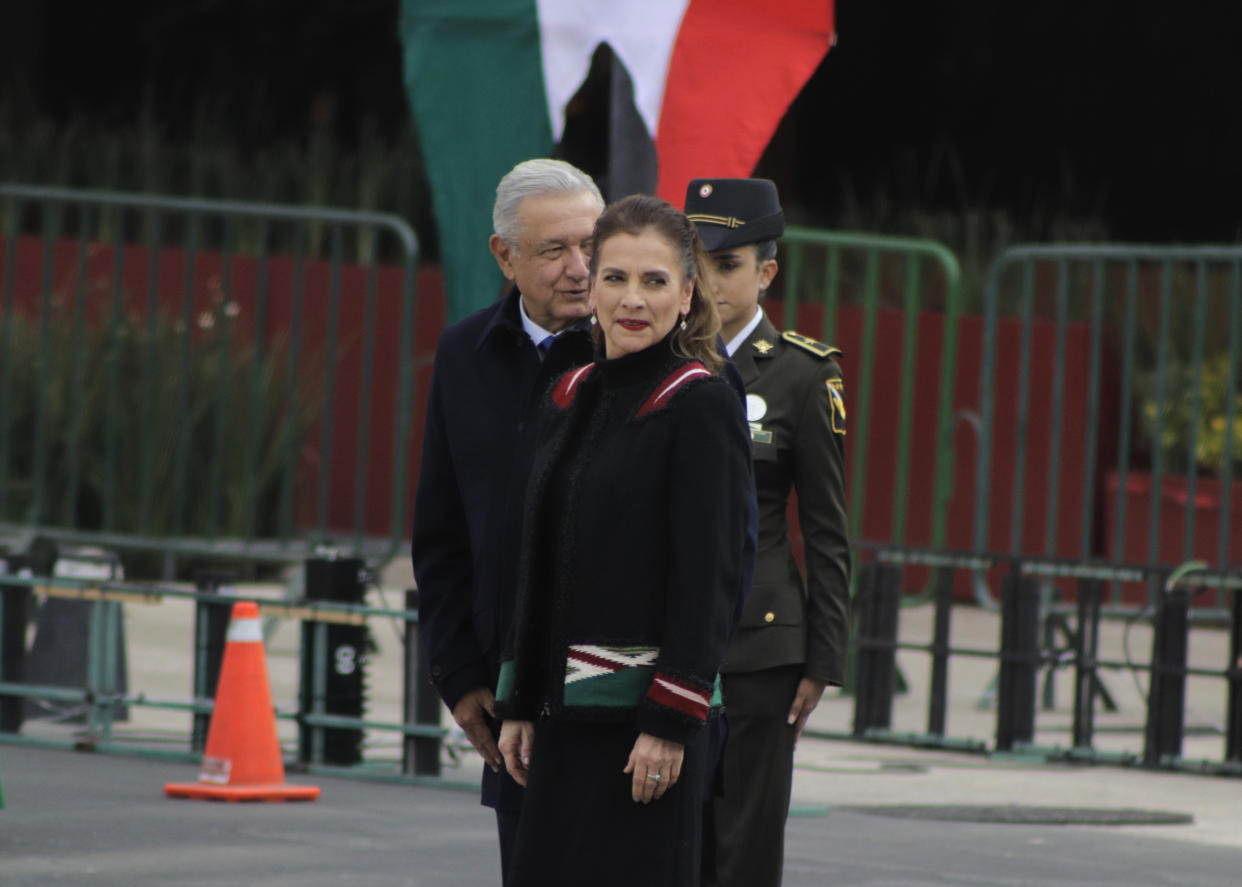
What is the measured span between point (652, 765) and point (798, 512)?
1.35 meters

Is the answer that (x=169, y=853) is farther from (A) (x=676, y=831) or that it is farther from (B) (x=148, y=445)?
(B) (x=148, y=445)

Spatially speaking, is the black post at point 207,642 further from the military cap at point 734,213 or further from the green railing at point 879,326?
the military cap at point 734,213

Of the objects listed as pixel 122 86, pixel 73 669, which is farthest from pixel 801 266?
pixel 122 86

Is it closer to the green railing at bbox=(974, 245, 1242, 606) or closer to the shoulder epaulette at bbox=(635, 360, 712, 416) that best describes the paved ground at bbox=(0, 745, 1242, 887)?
the shoulder epaulette at bbox=(635, 360, 712, 416)

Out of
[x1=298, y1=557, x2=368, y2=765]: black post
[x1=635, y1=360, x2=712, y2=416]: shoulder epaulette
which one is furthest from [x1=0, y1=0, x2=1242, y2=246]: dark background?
[x1=635, y1=360, x2=712, y2=416]: shoulder epaulette

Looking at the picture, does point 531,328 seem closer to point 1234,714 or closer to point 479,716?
point 479,716

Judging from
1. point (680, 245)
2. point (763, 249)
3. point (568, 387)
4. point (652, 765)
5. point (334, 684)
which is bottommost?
point (334, 684)

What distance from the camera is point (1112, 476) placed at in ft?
47.0

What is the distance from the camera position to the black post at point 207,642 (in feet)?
28.6

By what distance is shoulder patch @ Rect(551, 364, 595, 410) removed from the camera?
4.34 m

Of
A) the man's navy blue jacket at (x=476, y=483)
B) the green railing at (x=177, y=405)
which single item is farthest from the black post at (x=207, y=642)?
the man's navy blue jacket at (x=476, y=483)

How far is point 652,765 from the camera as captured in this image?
414 cm

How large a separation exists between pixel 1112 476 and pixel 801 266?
7.12 ft

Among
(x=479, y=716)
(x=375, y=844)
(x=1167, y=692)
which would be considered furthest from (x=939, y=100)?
(x=479, y=716)
